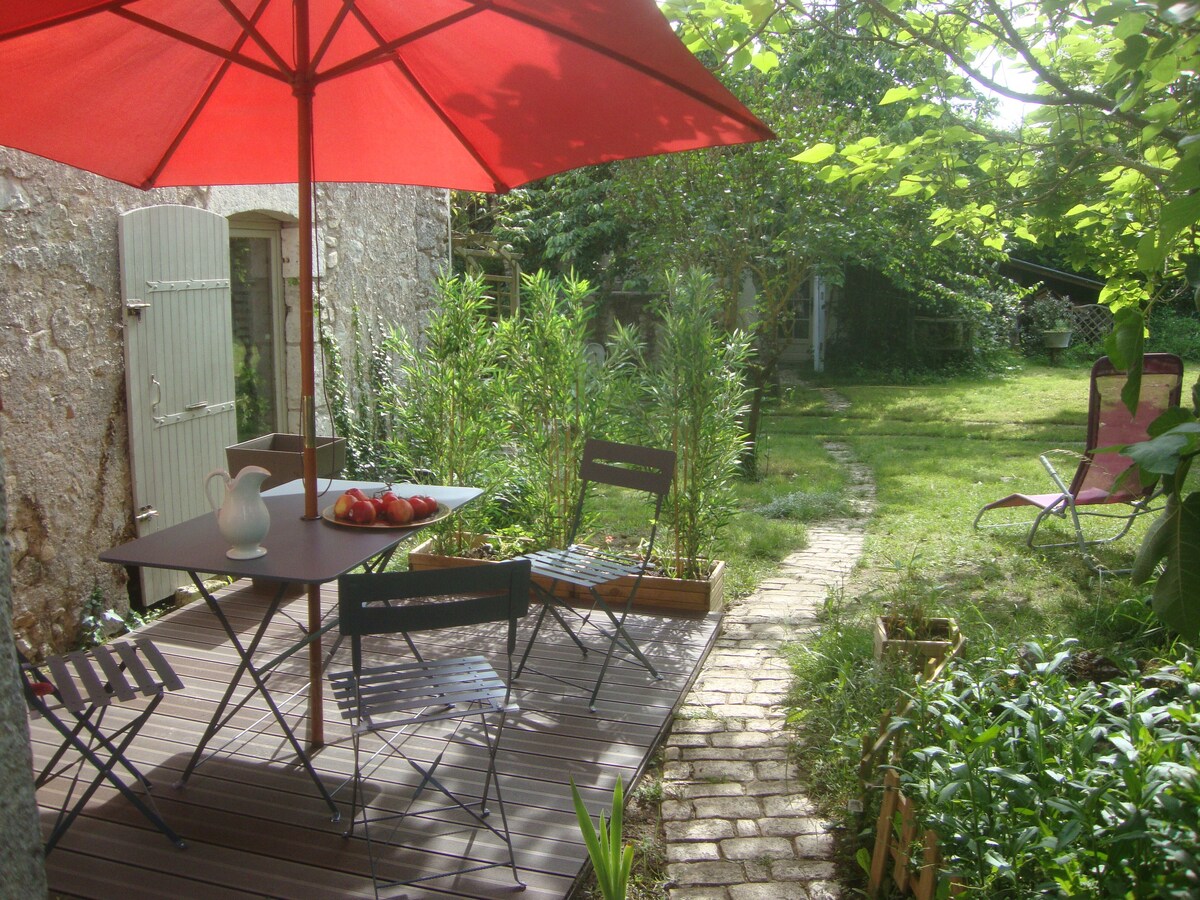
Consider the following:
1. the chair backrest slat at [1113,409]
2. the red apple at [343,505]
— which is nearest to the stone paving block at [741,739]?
the red apple at [343,505]

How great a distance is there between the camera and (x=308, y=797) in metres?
3.46

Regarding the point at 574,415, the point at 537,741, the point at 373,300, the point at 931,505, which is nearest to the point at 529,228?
the point at 373,300

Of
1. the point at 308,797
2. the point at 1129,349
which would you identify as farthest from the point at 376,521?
the point at 1129,349

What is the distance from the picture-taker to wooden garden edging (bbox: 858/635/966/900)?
2613 millimetres

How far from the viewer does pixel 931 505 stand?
26.6 feet

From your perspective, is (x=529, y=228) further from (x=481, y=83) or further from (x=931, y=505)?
(x=481, y=83)

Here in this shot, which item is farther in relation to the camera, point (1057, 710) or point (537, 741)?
point (537, 741)

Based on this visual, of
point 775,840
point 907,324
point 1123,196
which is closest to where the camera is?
point 775,840

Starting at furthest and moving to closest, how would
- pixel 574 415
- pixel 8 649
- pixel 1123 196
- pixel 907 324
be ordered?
pixel 907 324
pixel 574 415
pixel 1123 196
pixel 8 649

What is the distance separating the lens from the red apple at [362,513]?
3.73 m

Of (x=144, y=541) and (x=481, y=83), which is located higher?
(x=481, y=83)

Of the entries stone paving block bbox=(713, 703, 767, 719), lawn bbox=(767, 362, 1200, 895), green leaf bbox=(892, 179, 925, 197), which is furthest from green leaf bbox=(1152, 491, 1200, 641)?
green leaf bbox=(892, 179, 925, 197)

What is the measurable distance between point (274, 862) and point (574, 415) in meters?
3.10

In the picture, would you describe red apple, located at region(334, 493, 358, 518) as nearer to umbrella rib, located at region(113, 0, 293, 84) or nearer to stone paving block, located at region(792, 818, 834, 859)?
umbrella rib, located at region(113, 0, 293, 84)
